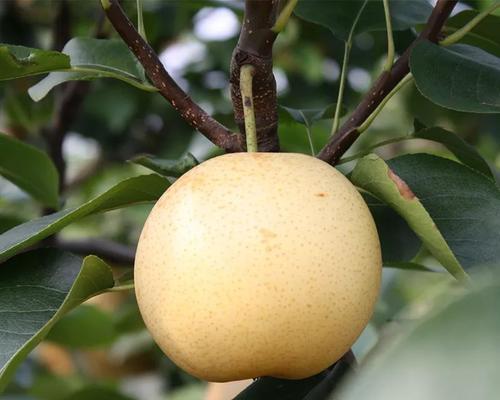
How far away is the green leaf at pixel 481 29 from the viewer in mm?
1216

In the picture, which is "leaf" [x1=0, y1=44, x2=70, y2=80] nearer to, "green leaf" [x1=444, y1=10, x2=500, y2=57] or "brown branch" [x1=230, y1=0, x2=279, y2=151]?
"brown branch" [x1=230, y1=0, x2=279, y2=151]

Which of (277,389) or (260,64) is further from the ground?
(260,64)

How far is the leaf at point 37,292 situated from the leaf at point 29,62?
0.20 metres

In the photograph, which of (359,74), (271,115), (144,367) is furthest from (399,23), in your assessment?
(144,367)

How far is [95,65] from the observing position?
42.8 inches

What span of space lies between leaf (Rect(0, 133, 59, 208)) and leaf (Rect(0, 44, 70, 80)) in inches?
9.5

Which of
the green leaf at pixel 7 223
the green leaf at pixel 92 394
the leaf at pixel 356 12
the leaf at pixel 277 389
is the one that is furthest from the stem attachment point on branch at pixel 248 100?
the green leaf at pixel 92 394

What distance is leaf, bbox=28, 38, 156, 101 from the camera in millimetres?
1051

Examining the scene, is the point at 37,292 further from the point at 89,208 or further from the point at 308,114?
the point at 308,114

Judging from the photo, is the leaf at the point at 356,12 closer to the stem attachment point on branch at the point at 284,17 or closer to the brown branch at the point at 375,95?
the brown branch at the point at 375,95

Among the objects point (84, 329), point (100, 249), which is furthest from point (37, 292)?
point (84, 329)

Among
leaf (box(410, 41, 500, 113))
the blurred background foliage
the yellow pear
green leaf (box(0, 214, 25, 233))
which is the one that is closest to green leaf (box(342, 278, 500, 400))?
the yellow pear

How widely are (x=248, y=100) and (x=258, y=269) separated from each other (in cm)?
23

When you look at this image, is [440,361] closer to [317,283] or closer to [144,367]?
[317,283]
